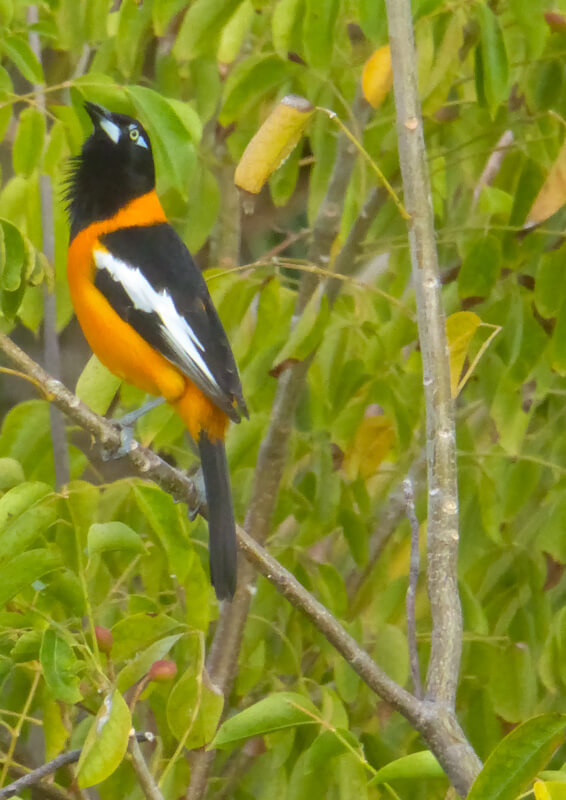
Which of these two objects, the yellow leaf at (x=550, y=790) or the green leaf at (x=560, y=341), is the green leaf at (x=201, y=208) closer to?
the green leaf at (x=560, y=341)

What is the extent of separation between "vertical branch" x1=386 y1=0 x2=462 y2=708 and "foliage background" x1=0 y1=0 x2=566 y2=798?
1.15 ft

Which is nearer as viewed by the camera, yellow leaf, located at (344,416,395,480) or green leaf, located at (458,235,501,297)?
green leaf, located at (458,235,501,297)

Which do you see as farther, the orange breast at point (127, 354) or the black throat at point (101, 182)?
the black throat at point (101, 182)

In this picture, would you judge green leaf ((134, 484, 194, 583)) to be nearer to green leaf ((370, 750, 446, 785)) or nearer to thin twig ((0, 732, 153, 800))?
thin twig ((0, 732, 153, 800))

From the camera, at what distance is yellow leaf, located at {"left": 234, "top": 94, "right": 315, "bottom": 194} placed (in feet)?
5.15

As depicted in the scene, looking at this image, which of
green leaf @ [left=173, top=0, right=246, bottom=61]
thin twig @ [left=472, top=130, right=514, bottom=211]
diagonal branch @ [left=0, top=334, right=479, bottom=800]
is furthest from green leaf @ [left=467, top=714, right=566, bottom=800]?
thin twig @ [left=472, top=130, right=514, bottom=211]

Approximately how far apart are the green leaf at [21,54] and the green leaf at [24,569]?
1002mm

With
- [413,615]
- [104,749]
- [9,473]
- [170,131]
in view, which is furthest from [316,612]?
[170,131]

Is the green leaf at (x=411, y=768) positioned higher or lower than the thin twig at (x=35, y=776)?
lower

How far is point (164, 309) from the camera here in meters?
2.49

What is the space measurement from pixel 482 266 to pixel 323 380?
420 millimetres

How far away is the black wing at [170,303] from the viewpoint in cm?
233

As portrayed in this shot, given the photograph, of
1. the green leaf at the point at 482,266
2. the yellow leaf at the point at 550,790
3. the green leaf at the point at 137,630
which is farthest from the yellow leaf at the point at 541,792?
the green leaf at the point at 482,266

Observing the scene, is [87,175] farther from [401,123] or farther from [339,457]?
[401,123]
